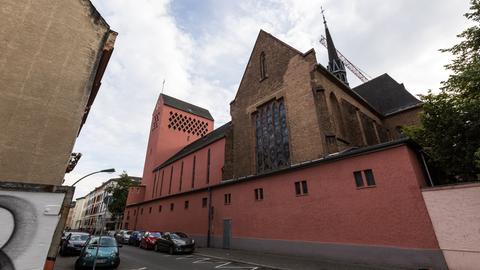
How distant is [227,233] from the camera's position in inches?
663

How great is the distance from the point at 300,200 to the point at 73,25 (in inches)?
605

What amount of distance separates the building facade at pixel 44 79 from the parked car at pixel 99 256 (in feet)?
10.6

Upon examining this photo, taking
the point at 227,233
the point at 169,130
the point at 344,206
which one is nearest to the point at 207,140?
the point at 169,130

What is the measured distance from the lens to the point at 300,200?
498 inches

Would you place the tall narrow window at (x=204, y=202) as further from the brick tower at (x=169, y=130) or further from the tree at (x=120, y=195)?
the tree at (x=120, y=195)

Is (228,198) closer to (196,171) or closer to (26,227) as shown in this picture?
(196,171)

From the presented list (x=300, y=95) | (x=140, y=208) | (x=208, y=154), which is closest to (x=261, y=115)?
(x=300, y=95)

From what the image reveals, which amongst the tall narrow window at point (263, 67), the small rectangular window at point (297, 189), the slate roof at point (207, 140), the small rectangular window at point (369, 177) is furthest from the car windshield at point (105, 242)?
the tall narrow window at point (263, 67)

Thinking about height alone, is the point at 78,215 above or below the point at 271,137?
below

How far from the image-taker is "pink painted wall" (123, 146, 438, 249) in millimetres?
9008

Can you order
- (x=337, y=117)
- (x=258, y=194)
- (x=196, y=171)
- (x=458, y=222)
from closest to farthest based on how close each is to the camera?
1. (x=458, y=222)
2. (x=258, y=194)
3. (x=337, y=117)
4. (x=196, y=171)

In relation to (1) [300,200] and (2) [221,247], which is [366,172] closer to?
(1) [300,200]

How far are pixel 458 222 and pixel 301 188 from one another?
21.2 ft

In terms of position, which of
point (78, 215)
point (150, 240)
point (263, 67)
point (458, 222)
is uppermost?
point (263, 67)
